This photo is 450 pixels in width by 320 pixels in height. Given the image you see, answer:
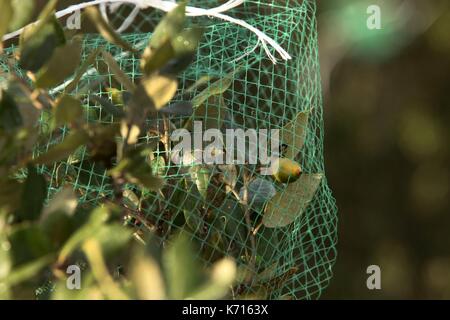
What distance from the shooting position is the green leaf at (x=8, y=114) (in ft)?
1.30

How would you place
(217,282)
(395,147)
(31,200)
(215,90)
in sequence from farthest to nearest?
(395,147), (215,90), (31,200), (217,282)

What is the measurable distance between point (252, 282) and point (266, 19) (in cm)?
29

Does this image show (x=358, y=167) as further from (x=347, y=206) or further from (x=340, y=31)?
(x=340, y=31)

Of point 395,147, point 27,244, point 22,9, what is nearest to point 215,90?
point 22,9

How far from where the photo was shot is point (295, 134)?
63 centimetres

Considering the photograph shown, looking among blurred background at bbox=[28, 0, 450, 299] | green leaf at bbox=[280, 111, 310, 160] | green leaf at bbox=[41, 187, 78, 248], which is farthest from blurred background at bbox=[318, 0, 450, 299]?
green leaf at bbox=[41, 187, 78, 248]

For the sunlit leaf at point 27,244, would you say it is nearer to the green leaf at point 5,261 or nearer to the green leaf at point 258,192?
the green leaf at point 5,261

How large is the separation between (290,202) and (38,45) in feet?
0.81

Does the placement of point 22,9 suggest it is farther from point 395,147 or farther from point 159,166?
point 395,147

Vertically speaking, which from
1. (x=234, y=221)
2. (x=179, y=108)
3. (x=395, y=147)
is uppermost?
(x=179, y=108)

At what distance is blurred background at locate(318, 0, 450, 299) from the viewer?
1.95 m

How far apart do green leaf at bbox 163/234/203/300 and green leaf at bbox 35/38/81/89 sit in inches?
5.8

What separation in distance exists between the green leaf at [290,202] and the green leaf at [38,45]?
0.22 metres

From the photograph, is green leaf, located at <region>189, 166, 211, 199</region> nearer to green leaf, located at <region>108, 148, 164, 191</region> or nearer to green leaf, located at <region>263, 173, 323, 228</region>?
green leaf, located at <region>263, 173, 323, 228</region>
